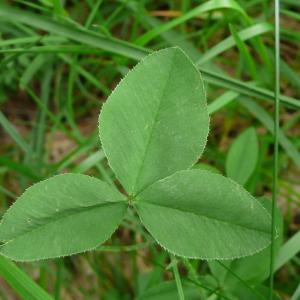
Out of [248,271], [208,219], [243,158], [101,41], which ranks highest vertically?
[101,41]

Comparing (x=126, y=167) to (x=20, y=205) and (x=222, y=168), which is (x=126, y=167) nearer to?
(x=20, y=205)

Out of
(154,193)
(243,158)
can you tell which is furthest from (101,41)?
(154,193)

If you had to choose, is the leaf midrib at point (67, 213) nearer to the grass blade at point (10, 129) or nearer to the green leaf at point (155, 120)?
the green leaf at point (155, 120)

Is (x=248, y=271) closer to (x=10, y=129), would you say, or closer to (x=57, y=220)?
(x=57, y=220)

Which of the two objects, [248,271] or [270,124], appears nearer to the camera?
[248,271]

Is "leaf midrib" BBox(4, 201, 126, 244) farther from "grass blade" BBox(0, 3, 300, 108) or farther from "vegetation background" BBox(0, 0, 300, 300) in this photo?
"grass blade" BBox(0, 3, 300, 108)

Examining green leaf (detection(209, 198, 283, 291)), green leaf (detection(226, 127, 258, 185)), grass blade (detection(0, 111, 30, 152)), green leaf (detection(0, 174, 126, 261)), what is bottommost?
green leaf (detection(209, 198, 283, 291))

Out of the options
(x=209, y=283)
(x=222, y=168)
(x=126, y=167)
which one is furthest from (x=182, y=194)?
(x=222, y=168)

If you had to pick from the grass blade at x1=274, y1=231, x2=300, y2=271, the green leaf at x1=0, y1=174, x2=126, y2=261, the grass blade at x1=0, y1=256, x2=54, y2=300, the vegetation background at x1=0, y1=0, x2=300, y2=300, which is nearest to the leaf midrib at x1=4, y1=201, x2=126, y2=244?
the green leaf at x1=0, y1=174, x2=126, y2=261
